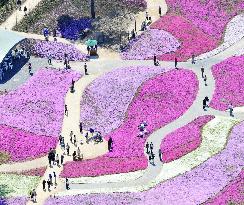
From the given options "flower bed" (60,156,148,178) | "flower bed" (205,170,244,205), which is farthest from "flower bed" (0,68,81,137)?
"flower bed" (205,170,244,205)

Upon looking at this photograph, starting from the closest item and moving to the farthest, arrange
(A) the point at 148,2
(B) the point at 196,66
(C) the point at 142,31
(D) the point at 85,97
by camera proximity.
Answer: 1. (D) the point at 85,97
2. (B) the point at 196,66
3. (C) the point at 142,31
4. (A) the point at 148,2

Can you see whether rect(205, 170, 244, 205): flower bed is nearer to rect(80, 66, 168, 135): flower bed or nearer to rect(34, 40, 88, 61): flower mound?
rect(80, 66, 168, 135): flower bed

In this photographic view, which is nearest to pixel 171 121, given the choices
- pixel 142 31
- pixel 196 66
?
pixel 196 66

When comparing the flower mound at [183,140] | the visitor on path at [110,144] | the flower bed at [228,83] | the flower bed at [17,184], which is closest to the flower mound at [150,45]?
the flower bed at [228,83]

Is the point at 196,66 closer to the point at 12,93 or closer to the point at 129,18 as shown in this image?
the point at 129,18

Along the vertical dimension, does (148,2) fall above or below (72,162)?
above
